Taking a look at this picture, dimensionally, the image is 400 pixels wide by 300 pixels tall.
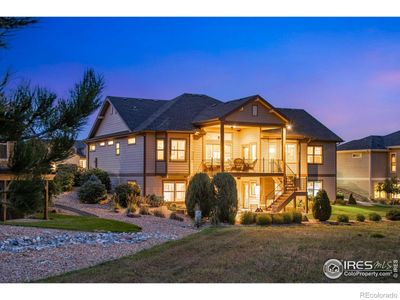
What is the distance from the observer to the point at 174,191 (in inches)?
1046

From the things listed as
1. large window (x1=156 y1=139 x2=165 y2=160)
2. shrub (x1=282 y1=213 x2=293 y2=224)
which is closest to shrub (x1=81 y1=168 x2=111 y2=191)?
large window (x1=156 y1=139 x2=165 y2=160)

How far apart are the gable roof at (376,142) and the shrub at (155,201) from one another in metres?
18.0

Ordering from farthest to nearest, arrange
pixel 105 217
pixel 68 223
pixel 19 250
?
pixel 105 217 → pixel 68 223 → pixel 19 250

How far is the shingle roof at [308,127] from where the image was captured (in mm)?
30891

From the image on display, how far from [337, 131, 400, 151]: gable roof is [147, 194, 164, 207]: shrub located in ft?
59.1

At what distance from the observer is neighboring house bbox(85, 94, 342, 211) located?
85.3ft

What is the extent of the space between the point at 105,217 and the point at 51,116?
37.8 feet

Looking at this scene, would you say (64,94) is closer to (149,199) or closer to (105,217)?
(105,217)

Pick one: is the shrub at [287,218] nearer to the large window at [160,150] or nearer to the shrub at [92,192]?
the large window at [160,150]

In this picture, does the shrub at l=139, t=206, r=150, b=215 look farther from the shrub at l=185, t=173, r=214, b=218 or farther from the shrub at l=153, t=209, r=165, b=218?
the shrub at l=185, t=173, r=214, b=218

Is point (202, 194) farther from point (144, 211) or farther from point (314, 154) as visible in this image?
point (314, 154)

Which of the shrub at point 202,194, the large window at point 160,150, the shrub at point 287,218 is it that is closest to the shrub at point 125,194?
the large window at point 160,150

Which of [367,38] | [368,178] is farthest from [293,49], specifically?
[368,178]

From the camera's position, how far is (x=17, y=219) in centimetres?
1847
